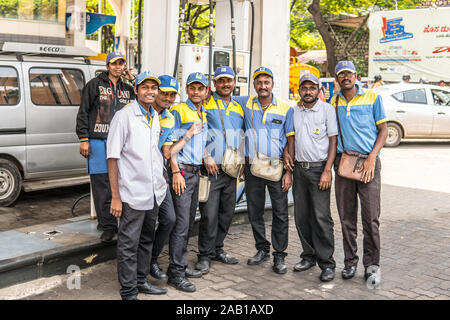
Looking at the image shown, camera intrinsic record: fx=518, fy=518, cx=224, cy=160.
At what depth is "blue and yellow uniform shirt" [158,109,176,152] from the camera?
461 cm

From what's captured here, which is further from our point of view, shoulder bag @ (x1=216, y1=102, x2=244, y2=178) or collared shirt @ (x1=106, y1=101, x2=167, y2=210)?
shoulder bag @ (x1=216, y1=102, x2=244, y2=178)

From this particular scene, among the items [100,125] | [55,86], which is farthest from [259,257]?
[55,86]

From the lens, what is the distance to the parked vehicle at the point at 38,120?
732 cm

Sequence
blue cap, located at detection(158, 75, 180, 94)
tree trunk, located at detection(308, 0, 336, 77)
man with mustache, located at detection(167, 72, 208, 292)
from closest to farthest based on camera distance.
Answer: blue cap, located at detection(158, 75, 180, 94)
man with mustache, located at detection(167, 72, 208, 292)
tree trunk, located at detection(308, 0, 336, 77)

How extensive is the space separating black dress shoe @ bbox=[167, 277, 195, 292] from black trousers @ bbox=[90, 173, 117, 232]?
105 centimetres

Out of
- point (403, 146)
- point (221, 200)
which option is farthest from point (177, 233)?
point (403, 146)

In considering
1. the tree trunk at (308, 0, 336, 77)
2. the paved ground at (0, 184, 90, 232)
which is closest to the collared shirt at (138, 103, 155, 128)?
the paved ground at (0, 184, 90, 232)

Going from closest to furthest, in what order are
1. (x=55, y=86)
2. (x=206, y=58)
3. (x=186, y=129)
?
(x=186, y=129) → (x=206, y=58) → (x=55, y=86)

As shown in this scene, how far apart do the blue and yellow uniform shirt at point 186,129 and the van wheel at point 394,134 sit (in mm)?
11492

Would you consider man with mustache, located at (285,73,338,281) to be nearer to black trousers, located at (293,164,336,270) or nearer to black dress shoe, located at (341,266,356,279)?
black trousers, located at (293,164,336,270)

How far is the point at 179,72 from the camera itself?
6.29 m

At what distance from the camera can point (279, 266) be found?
5.18m

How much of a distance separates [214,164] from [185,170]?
1.25ft

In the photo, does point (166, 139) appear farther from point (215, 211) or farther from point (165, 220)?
point (215, 211)
